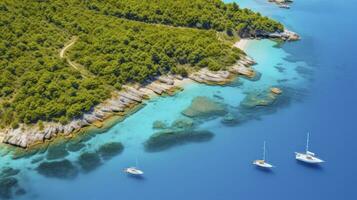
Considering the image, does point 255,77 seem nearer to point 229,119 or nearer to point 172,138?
point 229,119

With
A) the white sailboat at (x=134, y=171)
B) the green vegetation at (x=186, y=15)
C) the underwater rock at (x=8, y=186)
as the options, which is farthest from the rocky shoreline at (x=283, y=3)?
the underwater rock at (x=8, y=186)

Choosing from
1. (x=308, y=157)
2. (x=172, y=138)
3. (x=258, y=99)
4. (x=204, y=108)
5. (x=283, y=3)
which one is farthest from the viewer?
(x=283, y=3)

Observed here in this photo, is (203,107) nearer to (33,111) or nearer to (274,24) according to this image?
(33,111)

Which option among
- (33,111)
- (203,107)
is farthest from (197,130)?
(33,111)

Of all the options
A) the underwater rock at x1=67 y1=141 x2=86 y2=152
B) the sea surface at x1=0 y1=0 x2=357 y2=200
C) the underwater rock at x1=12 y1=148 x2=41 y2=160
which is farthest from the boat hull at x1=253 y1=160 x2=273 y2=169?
the underwater rock at x1=12 y1=148 x2=41 y2=160

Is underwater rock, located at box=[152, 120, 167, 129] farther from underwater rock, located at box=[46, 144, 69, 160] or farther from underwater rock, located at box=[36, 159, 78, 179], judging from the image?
underwater rock, located at box=[36, 159, 78, 179]

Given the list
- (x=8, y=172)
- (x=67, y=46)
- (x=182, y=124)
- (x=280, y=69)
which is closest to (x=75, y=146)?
(x=8, y=172)

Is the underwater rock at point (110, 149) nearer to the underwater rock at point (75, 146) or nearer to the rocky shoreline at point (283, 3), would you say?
the underwater rock at point (75, 146)
